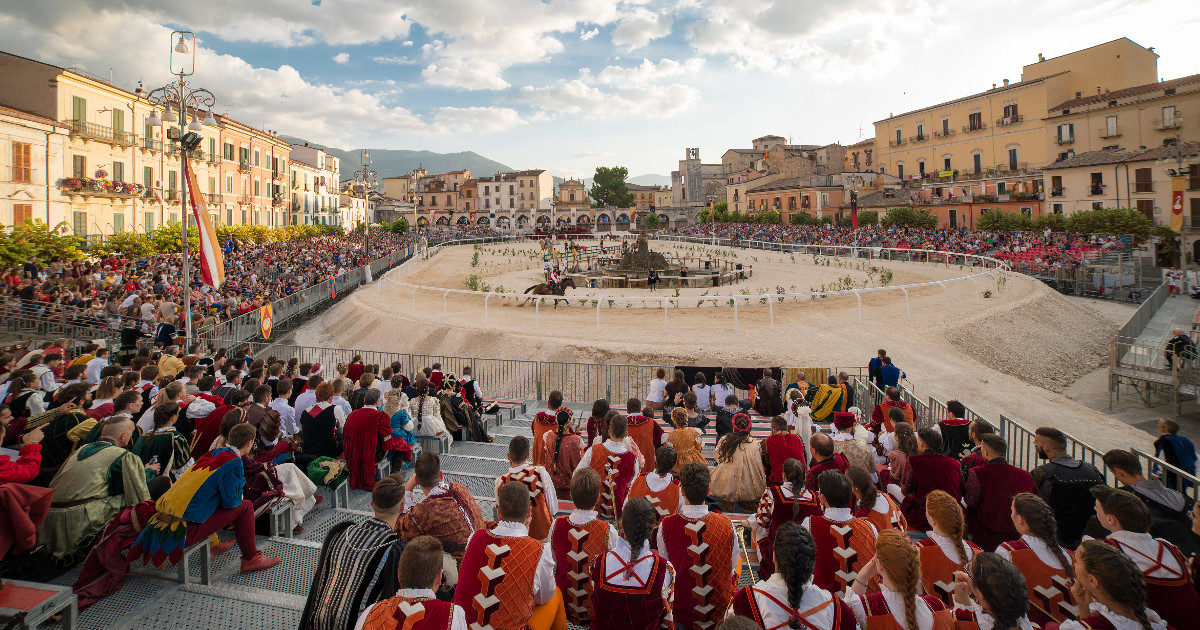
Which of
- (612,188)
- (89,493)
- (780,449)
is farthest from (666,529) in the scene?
(612,188)

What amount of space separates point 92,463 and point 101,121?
117 feet

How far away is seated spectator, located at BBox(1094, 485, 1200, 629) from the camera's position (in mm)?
3617

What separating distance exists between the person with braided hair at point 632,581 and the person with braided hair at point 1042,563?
235cm

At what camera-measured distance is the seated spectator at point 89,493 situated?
4738 mm

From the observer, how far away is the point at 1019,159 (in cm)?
5262

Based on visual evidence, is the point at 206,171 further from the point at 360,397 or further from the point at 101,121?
the point at 360,397

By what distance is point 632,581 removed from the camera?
3725 mm

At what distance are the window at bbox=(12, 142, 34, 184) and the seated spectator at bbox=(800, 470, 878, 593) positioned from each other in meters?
34.3

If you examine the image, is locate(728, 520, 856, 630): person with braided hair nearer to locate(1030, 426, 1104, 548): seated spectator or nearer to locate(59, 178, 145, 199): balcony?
locate(1030, 426, 1104, 548): seated spectator

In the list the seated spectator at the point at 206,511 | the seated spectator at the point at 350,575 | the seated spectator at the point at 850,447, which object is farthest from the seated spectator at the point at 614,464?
the seated spectator at the point at 206,511

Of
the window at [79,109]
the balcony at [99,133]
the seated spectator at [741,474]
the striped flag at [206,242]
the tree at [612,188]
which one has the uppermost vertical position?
the tree at [612,188]

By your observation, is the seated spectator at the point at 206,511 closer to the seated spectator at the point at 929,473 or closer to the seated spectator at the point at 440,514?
the seated spectator at the point at 440,514

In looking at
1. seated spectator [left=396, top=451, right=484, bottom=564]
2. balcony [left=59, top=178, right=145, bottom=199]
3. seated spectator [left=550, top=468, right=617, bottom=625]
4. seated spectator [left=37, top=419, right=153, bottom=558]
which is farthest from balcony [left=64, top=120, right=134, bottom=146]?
seated spectator [left=550, top=468, right=617, bottom=625]

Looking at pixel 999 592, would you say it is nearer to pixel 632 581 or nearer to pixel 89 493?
pixel 632 581
